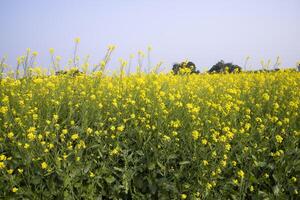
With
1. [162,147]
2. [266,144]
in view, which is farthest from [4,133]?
[266,144]

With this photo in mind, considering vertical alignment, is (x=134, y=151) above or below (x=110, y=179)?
above

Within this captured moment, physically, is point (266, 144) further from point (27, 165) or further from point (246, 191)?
point (27, 165)

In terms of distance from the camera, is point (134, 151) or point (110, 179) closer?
point (110, 179)

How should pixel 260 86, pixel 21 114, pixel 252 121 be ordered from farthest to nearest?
pixel 260 86 < pixel 252 121 < pixel 21 114

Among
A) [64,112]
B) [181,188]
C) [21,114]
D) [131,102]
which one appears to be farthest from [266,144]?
[21,114]

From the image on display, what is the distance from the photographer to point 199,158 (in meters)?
3.46

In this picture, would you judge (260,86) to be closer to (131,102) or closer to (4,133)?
(131,102)

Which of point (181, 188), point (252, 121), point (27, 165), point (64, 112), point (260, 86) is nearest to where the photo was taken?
point (27, 165)

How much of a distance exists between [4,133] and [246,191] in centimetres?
236

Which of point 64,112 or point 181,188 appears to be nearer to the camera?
point 181,188

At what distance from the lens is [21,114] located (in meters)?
3.73

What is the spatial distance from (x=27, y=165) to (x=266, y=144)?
93.3 inches

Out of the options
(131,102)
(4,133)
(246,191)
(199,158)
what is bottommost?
(246,191)

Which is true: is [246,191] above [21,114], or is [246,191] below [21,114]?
below
